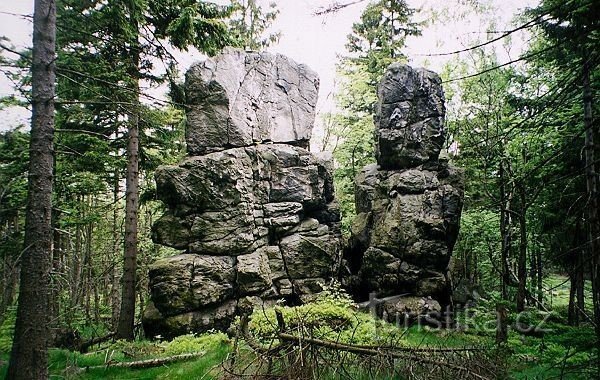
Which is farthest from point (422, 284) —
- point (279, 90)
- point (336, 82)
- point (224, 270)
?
point (336, 82)

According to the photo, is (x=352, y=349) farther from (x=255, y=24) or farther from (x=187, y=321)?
(x=255, y=24)

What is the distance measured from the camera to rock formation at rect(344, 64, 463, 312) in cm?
1332

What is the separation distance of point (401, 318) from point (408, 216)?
143 inches

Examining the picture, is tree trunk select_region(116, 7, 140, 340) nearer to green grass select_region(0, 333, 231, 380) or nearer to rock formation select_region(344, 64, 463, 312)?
green grass select_region(0, 333, 231, 380)

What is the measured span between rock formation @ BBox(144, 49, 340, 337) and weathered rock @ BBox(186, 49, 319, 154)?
37 mm

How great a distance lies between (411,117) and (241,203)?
751cm

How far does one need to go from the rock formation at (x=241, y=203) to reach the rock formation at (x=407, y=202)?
1.61 meters

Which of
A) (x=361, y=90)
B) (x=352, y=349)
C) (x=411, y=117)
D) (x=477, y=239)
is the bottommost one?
(x=477, y=239)

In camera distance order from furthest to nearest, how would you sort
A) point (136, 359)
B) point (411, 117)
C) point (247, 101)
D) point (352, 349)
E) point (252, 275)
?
point (411, 117) → point (247, 101) → point (252, 275) → point (136, 359) → point (352, 349)

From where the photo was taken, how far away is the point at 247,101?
14094 millimetres

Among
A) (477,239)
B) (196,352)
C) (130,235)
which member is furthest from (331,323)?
(477,239)

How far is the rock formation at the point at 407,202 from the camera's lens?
13320 millimetres

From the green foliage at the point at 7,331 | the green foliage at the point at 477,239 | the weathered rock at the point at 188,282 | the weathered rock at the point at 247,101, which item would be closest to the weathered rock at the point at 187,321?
the weathered rock at the point at 188,282

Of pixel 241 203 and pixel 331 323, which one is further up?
pixel 241 203
